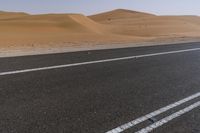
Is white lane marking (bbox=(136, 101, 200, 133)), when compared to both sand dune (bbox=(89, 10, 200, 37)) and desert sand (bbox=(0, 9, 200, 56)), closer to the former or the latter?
desert sand (bbox=(0, 9, 200, 56))

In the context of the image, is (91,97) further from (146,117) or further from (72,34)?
(72,34)

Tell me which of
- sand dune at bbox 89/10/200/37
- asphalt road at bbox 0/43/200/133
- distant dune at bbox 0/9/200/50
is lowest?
sand dune at bbox 89/10/200/37

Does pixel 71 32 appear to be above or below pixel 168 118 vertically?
below

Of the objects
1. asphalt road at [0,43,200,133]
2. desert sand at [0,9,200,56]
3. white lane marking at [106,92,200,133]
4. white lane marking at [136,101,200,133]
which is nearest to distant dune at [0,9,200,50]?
desert sand at [0,9,200,56]

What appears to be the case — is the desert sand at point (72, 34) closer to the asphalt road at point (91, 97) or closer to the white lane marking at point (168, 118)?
the asphalt road at point (91, 97)

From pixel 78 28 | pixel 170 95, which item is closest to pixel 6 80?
pixel 170 95

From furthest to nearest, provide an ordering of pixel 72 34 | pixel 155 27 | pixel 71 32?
1. pixel 155 27
2. pixel 71 32
3. pixel 72 34

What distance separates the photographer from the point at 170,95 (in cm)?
658

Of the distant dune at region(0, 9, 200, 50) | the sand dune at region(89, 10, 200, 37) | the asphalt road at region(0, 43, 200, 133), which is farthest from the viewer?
the sand dune at region(89, 10, 200, 37)

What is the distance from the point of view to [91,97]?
6.07 m

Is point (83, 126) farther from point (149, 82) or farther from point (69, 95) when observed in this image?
point (149, 82)

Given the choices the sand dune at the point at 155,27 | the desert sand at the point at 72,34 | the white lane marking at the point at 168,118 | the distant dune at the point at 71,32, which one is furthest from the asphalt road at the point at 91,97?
the sand dune at the point at 155,27

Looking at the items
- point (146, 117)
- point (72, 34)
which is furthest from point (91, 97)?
point (72, 34)

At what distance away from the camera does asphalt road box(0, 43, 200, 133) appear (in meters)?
4.62
